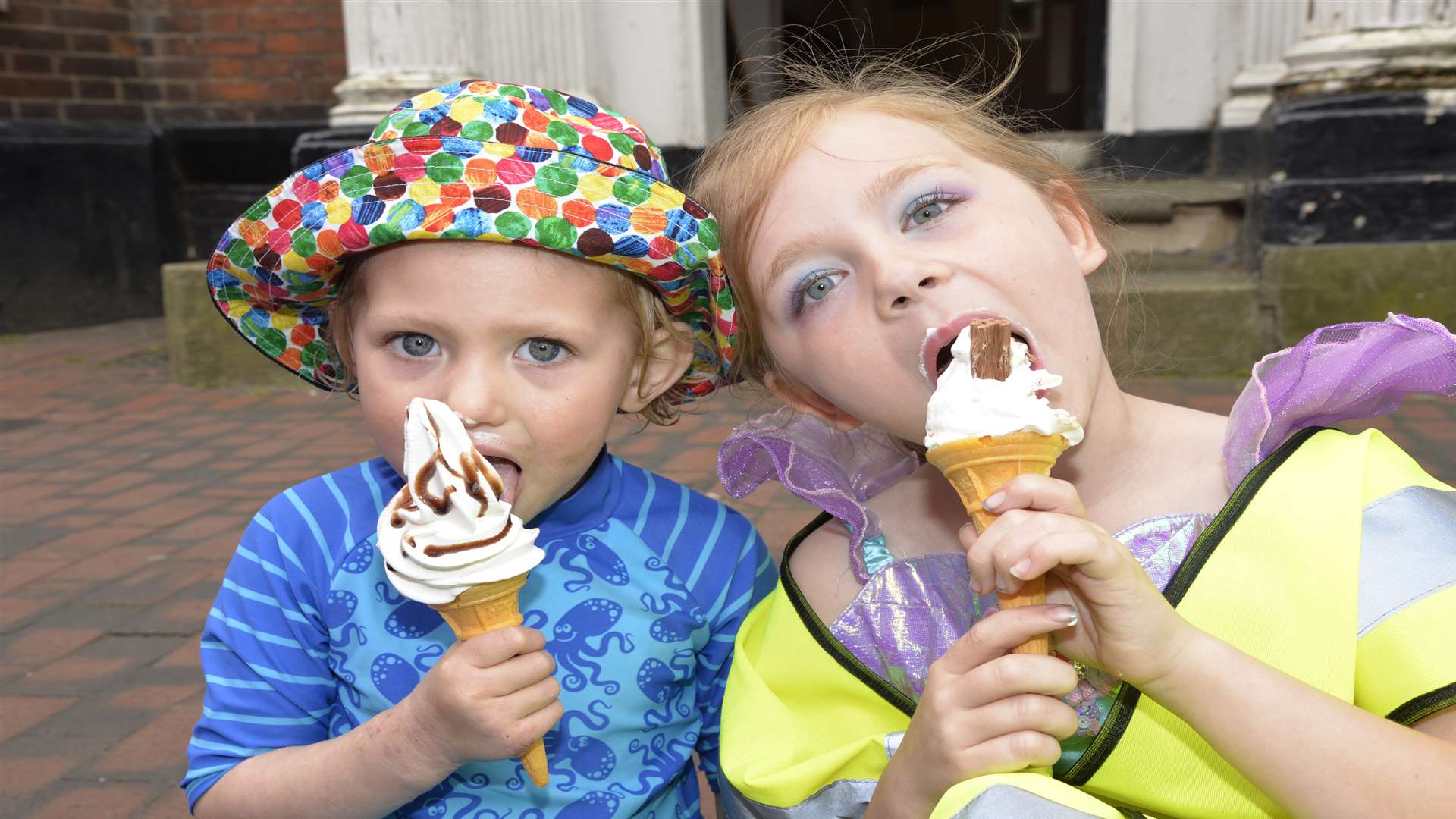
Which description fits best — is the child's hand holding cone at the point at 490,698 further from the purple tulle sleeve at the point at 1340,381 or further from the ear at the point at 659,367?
the purple tulle sleeve at the point at 1340,381

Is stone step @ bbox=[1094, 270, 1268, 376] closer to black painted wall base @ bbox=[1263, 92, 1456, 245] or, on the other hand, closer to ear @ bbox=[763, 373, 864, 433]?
black painted wall base @ bbox=[1263, 92, 1456, 245]

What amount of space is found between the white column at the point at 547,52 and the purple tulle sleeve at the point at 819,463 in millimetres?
4806

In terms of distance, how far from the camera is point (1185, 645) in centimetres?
130

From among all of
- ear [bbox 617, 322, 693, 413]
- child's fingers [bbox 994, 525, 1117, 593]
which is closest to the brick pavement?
ear [bbox 617, 322, 693, 413]

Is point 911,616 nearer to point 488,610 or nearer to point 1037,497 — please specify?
point 1037,497

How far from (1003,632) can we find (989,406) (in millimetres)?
245

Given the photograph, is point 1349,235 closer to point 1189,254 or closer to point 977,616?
point 1189,254

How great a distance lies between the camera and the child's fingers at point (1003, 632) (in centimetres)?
A: 130

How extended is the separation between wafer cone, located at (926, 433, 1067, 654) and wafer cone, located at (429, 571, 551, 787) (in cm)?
53

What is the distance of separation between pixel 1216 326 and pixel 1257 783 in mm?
4515

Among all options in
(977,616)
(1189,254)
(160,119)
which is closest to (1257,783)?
(977,616)

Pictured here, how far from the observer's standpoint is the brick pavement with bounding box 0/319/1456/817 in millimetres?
2711

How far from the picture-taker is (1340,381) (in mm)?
1599

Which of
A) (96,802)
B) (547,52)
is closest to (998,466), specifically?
(96,802)
